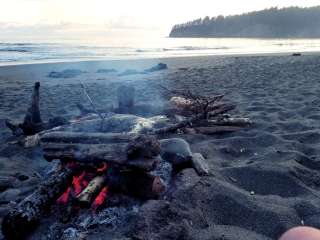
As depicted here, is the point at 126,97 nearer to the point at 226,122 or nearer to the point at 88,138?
the point at 226,122

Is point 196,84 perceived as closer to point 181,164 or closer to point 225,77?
point 225,77

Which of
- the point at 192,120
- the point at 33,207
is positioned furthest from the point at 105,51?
the point at 33,207

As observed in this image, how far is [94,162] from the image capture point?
378 centimetres

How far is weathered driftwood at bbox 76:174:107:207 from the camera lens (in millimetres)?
3383

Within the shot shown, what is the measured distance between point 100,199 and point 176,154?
1.13 metres

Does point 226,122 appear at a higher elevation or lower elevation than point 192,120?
lower

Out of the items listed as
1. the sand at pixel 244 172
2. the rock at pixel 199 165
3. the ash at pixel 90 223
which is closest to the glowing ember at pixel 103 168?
the ash at pixel 90 223

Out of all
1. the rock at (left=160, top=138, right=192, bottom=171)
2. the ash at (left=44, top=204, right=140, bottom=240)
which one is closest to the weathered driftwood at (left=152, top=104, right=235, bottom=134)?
the rock at (left=160, top=138, right=192, bottom=171)

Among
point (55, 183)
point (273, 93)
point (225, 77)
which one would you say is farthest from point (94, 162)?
point (225, 77)

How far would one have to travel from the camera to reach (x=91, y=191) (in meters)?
3.48

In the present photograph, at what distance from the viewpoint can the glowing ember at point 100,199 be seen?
11.5 ft

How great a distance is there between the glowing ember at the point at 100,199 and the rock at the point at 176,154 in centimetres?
91

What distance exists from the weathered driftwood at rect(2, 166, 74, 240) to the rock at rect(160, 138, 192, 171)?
1053 mm

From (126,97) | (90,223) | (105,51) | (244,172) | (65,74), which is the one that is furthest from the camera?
(105,51)
